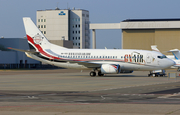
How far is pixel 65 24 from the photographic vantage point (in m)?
176

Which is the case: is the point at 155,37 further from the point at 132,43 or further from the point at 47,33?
the point at 47,33

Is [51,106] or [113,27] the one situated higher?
[113,27]

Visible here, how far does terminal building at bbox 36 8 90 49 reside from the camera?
175625 millimetres

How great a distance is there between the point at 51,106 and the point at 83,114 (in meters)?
2.87

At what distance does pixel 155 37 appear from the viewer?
106 meters

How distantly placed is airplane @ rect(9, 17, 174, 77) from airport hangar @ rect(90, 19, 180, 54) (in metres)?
57.6

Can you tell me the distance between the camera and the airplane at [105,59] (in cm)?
4681

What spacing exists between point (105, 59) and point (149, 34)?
62006 mm

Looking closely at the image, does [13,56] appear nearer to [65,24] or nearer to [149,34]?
[149,34]

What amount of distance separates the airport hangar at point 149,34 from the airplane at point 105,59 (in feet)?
189

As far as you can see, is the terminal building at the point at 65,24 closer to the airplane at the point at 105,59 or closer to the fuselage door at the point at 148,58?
the airplane at the point at 105,59

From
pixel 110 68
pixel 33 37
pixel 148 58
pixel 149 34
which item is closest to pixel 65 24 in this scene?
pixel 149 34

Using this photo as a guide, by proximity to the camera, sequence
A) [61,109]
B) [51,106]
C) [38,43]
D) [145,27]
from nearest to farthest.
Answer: [61,109], [51,106], [38,43], [145,27]

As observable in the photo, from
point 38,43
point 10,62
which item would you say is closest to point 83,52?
point 38,43
